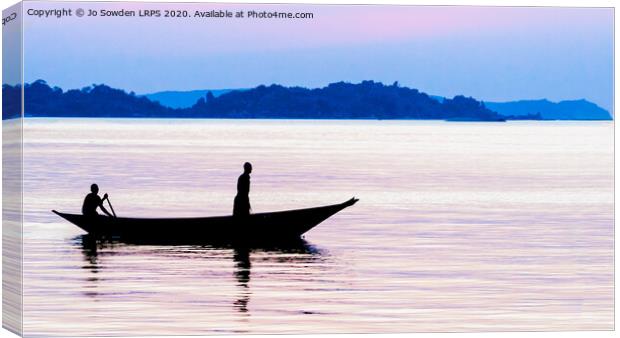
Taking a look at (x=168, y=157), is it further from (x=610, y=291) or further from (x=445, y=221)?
(x=610, y=291)

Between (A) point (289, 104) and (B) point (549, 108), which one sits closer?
(A) point (289, 104)

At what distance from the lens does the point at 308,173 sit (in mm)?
21688

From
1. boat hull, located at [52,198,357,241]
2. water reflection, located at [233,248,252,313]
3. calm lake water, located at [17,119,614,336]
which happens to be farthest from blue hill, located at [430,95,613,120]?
water reflection, located at [233,248,252,313]

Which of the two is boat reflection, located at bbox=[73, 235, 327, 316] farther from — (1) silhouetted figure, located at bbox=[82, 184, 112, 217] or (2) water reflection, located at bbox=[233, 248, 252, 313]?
(1) silhouetted figure, located at bbox=[82, 184, 112, 217]

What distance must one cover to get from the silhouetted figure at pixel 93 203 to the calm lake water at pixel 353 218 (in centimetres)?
7

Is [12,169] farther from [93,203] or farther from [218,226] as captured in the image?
[218,226]

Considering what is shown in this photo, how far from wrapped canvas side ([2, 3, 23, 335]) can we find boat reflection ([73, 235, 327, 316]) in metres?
1.19

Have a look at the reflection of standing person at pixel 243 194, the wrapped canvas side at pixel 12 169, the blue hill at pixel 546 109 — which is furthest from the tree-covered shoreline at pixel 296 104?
the reflection of standing person at pixel 243 194

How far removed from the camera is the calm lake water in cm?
2039

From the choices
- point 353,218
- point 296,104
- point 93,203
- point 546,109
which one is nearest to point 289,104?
point 296,104

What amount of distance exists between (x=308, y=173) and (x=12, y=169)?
3350 mm

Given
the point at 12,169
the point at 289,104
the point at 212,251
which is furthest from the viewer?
the point at 212,251

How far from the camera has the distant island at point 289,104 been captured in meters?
21.2

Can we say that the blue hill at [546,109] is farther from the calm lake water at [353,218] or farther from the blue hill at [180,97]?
the blue hill at [180,97]
